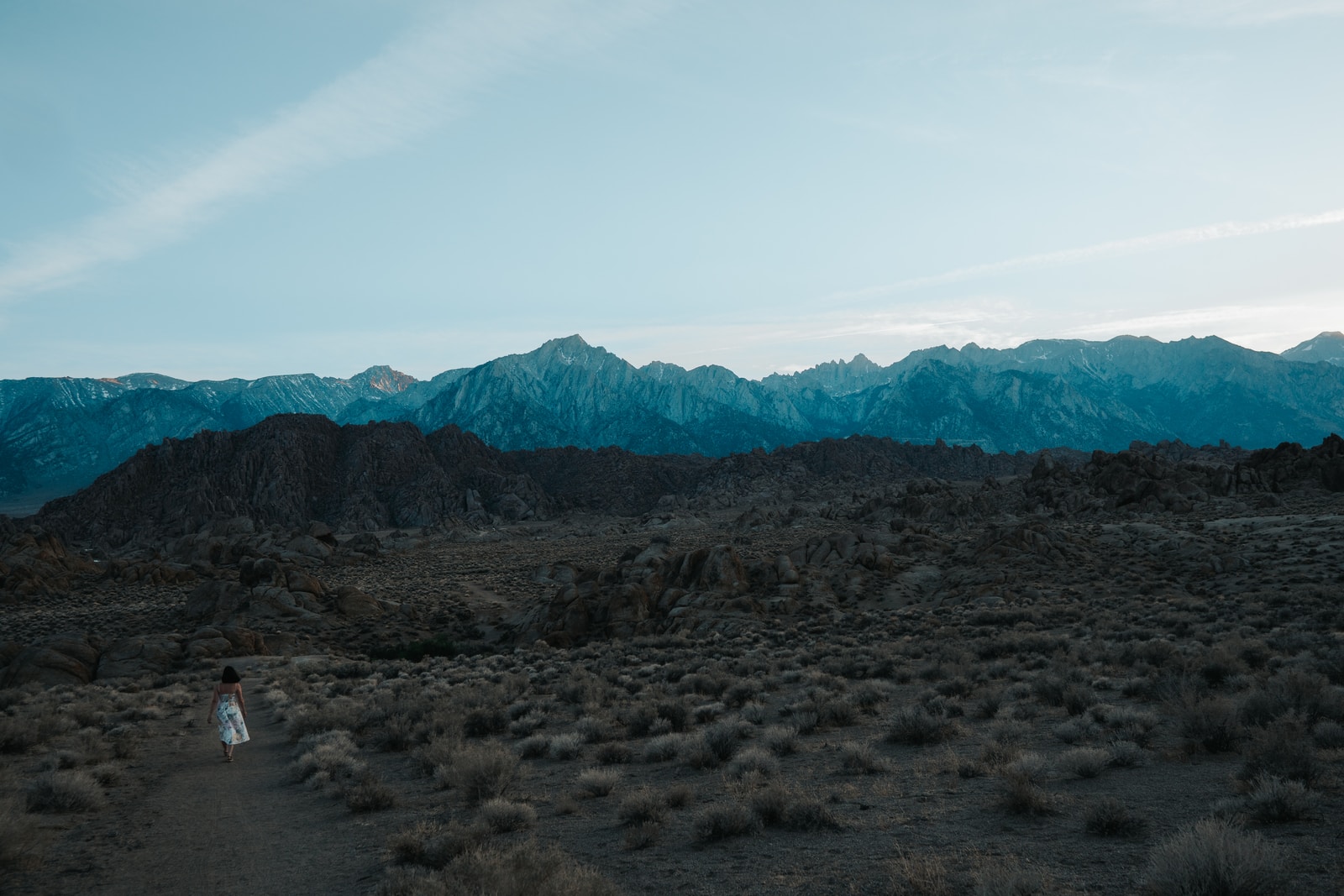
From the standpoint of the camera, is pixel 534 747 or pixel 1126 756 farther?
pixel 534 747

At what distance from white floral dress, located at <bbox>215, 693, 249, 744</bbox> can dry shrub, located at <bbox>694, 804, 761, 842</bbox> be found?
1024 cm

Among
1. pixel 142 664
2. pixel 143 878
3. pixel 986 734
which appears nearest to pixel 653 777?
pixel 986 734

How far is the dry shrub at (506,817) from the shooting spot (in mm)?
8414

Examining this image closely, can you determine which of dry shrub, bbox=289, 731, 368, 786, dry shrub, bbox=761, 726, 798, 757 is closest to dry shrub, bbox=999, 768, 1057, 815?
dry shrub, bbox=761, 726, 798, 757

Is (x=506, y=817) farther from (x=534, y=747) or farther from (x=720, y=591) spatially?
(x=720, y=591)

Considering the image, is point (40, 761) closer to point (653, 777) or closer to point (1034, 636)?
point (653, 777)

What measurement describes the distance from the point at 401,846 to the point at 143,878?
2943 millimetres

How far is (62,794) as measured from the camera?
1005 centimetres

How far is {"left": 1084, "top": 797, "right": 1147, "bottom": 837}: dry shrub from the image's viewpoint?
6.86 meters

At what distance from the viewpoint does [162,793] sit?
11219 millimetres

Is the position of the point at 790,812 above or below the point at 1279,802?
below

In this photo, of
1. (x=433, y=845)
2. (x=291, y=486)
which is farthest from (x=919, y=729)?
(x=291, y=486)

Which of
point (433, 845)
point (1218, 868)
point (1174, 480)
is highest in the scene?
point (1218, 868)

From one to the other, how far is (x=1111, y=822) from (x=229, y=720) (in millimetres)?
14427
